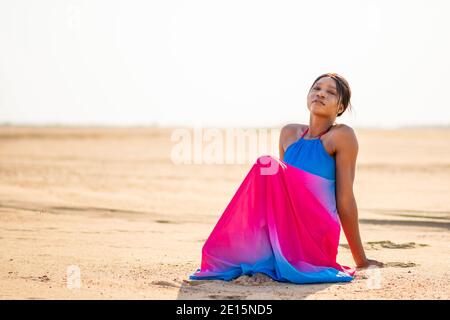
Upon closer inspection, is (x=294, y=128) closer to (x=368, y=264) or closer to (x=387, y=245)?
(x=368, y=264)

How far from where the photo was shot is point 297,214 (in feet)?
18.9

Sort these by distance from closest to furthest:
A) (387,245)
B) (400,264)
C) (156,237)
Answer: (400,264) → (387,245) → (156,237)

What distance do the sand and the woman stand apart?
184 mm

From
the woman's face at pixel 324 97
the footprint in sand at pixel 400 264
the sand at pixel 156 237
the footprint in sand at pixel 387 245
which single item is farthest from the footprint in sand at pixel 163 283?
the footprint in sand at pixel 387 245

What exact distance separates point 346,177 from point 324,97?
0.65 meters

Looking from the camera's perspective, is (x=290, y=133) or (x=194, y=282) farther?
(x=290, y=133)

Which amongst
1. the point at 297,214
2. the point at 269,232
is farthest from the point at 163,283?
the point at 297,214

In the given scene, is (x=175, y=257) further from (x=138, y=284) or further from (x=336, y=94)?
(x=336, y=94)

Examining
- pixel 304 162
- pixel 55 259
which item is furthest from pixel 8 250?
pixel 304 162

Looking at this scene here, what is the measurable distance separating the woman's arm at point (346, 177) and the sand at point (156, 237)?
0.42 meters

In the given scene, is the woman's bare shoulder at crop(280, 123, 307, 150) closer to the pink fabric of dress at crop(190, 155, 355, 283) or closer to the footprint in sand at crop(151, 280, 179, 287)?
the pink fabric of dress at crop(190, 155, 355, 283)

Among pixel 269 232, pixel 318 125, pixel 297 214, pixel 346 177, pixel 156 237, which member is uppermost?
pixel 318 125

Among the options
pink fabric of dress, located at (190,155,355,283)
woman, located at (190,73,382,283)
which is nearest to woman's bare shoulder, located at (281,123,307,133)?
woman, located at (190,73,382,283)

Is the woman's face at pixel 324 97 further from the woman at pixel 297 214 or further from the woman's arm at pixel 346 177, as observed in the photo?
the woman's arm at pixel 346 177
